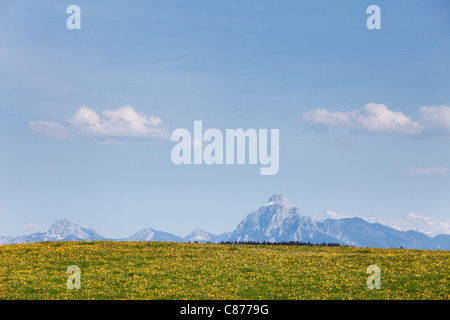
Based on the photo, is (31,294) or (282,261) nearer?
(31,294)

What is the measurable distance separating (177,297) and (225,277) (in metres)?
6.64

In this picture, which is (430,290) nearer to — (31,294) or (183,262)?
(183,262)

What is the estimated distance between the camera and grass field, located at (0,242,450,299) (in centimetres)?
3478

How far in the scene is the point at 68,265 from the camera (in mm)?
44844

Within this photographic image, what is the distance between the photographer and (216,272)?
41.1 metres

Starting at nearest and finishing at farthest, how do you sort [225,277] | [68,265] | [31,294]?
1. [31,294]
2. [225,277]
3. [68,265]

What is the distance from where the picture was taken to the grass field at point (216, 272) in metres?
34.8
